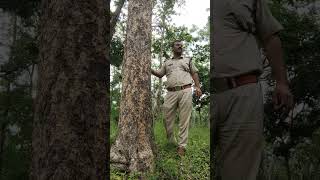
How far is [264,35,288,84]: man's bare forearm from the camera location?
7.32 feet

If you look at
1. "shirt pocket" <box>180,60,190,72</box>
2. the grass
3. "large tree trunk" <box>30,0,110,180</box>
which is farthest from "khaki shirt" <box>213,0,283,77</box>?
"shirt pocket" <box>180,60,190,72</box>

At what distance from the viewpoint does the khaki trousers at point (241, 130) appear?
7.13ft

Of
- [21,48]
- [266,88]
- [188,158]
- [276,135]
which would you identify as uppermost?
[21,48]

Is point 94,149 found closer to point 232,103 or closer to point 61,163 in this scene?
point 61,163

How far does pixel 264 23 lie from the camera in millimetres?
2301

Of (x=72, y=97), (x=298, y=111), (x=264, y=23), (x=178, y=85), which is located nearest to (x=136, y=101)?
(x=178, y=85)

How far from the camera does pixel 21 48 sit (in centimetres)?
583

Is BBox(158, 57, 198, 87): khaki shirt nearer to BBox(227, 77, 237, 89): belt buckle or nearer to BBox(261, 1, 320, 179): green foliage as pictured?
BBox(261, 1, 320, 179): green foliage

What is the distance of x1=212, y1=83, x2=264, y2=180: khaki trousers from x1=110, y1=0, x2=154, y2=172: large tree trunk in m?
4.41

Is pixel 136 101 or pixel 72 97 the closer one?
pixel 72 97

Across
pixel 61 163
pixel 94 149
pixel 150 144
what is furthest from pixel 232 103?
pixel 150 144

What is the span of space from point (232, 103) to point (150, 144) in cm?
483

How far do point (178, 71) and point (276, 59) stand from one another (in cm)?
518

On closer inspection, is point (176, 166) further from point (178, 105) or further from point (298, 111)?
point (298, 111)
